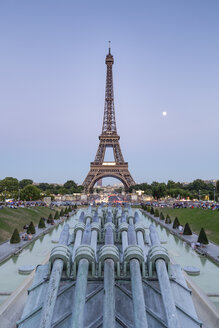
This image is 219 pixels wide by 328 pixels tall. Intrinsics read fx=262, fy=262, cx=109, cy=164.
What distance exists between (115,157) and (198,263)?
7090 centimetres

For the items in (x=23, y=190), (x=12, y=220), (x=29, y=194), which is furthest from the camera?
(x=23, y=190)

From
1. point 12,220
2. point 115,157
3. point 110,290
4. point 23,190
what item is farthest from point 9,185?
point 110,290

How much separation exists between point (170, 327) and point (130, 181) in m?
82.0

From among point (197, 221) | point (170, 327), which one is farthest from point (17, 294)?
point (197, 221)

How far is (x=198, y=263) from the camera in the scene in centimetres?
1764

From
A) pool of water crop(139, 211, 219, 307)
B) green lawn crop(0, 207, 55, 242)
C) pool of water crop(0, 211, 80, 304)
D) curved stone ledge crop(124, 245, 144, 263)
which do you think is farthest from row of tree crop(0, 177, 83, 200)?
curved stone ledge crop(124, 245, 144, 263)

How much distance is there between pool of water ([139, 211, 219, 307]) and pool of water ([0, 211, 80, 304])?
7499 millimetres

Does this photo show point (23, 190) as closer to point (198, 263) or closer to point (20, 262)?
point (20, 262)

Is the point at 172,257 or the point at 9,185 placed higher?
the point at 9,185

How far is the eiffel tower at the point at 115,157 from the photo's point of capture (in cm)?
8512

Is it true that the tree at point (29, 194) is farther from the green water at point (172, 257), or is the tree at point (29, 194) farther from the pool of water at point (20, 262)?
the green water at point (172, 257)

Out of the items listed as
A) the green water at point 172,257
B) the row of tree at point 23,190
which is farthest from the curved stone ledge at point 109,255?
the row of tree at point 23,190

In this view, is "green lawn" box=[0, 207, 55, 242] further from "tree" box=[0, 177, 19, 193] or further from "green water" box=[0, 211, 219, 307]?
"tree" box=[0, 177, 19, 193]

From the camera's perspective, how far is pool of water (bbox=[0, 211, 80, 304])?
539 inches
